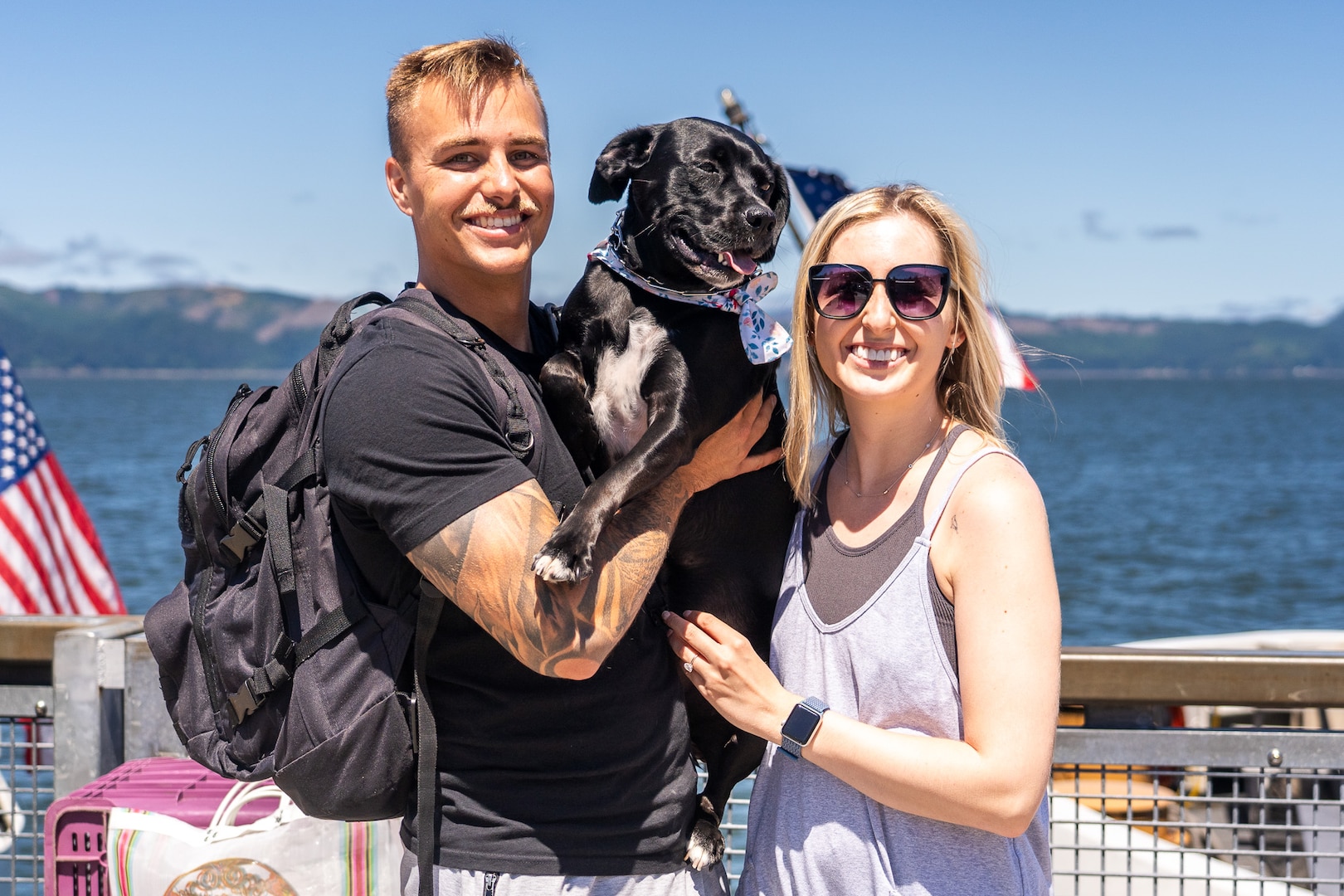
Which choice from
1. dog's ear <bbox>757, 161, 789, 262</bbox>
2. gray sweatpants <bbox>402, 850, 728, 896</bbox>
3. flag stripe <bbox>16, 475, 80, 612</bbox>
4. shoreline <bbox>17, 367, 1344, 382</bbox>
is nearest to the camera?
gray sweatpants <bbox>402, 850, 728, 896</bbox>

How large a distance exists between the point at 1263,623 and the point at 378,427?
646 inches

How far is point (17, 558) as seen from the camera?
13.8 feet

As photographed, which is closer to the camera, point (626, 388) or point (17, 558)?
point (626, 388)

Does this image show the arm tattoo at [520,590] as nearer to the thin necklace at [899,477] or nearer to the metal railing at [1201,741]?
the thin necklace at [899,477]

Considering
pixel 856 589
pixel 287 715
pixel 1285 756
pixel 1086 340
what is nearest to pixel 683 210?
pixel 856 589

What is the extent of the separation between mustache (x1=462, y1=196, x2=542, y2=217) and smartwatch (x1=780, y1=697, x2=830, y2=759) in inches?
38.6

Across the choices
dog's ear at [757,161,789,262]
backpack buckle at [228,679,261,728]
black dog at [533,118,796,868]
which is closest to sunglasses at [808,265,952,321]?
black dog at [533,118,796,868]

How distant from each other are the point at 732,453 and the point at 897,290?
64cm

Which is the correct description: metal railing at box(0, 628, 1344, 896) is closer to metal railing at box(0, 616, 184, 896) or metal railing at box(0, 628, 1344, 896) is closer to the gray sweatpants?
metal railing at box(0, 616, 184, 896)

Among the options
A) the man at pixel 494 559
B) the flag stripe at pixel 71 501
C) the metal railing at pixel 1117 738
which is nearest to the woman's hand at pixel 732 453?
the man at pixel 494 559

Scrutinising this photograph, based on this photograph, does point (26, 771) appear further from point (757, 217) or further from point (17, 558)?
point (757, 217)

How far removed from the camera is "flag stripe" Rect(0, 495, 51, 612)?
4.13m

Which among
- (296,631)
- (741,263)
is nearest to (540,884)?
(296,631)

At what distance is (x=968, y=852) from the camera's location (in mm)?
1766
